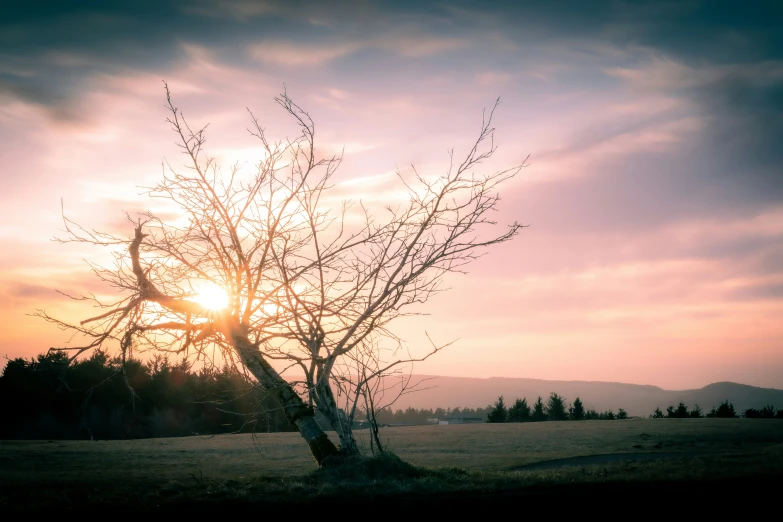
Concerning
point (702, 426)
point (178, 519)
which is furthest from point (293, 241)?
point (702, 426)

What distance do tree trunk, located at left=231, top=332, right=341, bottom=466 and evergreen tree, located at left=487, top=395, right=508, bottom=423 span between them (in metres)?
56.4

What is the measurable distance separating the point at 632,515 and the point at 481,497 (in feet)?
3.65

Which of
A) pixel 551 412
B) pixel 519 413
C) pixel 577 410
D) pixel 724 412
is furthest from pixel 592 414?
pixel 724 412

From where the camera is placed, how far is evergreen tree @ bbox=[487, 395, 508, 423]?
205 ft

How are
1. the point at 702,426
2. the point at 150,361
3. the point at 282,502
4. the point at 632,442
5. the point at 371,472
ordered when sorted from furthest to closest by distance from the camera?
the point at 702,426
the point at 632,442
the point at 150,361
the point at 371,472
the point at 282,502

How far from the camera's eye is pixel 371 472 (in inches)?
301

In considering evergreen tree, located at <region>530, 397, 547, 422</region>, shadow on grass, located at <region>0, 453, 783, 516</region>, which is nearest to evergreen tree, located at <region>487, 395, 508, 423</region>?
evergreen tree, located at <region>530, 397, 547, 422</region>

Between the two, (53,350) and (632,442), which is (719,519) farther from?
(632,442)

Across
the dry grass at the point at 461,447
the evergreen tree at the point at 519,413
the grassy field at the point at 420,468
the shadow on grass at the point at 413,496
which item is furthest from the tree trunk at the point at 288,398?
the evergreen tree at the point at 519,413

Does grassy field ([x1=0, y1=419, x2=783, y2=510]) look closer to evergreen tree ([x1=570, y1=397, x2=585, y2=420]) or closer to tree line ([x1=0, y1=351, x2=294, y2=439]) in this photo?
tree line ([x1=0, y1=351, x2=294, y2=439])

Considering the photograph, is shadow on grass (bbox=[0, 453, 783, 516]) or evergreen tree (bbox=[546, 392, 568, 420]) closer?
shadow on grass (bbox=[0, 453, 783, 516])

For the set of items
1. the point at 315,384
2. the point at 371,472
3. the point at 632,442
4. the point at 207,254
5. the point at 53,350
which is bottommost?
the point at 632,442

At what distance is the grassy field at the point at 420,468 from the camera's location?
5524 millimetres

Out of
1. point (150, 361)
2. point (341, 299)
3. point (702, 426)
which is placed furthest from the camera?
point (702, 426)
